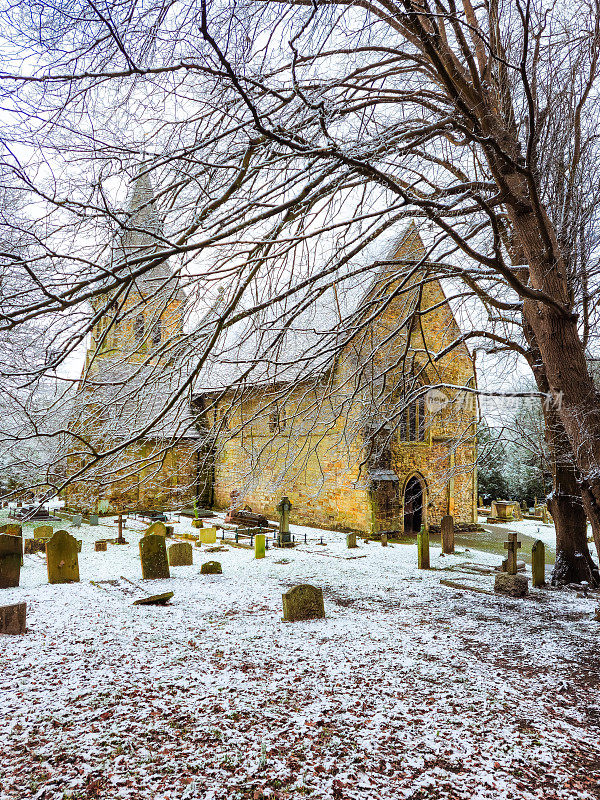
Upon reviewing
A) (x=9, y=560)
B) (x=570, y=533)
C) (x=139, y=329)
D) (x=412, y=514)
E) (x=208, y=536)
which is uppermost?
(x=139, y=329)

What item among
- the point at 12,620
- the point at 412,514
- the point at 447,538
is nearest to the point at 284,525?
the point at 447,538

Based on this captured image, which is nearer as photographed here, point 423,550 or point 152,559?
point 152,559

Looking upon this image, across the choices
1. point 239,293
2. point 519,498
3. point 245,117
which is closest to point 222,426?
point 239,293

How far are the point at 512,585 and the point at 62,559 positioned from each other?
8480 millimetres

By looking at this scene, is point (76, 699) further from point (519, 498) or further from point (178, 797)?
point (519, 498)

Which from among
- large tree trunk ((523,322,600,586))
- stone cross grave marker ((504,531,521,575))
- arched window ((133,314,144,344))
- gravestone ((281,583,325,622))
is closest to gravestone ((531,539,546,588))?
large tree trunk ((523,322,600,586))

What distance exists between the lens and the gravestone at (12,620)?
20.3 ft

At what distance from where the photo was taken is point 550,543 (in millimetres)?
17375

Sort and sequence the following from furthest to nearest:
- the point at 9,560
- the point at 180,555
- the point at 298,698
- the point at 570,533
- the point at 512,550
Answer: the point at 180,555 → the point at 512,550 → the point at 570,533 → the point at 9,560 → the point at 298,698

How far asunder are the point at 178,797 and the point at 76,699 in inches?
72.8

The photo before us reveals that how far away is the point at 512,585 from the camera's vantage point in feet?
29.2

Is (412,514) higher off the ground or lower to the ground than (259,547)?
higher

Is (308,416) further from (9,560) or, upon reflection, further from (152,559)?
(9,560)

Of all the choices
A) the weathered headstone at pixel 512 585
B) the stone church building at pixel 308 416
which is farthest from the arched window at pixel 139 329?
the weathered headstone at pixel 512 585
